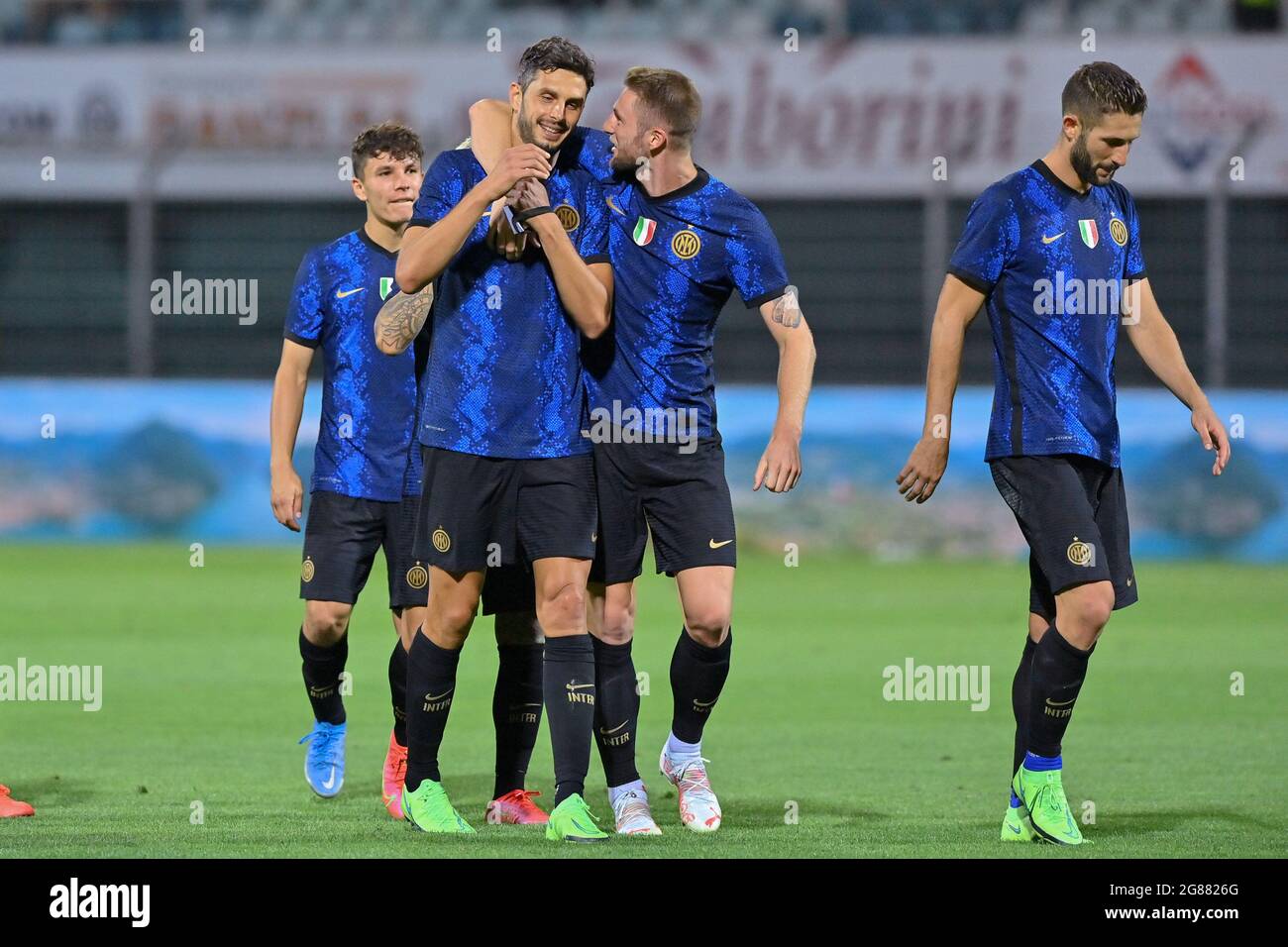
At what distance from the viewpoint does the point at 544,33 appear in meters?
21.1

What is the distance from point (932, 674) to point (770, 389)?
25.3 feet

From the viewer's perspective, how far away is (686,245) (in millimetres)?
5676

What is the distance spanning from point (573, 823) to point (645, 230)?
5.83 feet

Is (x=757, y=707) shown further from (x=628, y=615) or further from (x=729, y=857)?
(x=729, y=857)

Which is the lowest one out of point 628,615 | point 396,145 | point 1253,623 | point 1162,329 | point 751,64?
point 1253,623

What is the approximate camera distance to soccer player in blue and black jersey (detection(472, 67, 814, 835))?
5637 millimetres

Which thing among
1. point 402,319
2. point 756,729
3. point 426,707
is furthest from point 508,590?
point 756,729

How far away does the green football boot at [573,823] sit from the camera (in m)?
5.18

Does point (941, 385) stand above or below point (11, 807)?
above

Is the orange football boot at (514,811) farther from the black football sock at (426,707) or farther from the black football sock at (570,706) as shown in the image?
the black football sock at (570,706)

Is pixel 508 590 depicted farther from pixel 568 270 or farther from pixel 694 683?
pixel 568 270

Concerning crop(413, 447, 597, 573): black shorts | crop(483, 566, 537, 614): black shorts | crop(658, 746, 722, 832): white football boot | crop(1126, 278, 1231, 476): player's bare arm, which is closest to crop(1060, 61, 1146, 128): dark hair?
crop(1126, 278, 1231, 476): player's bare arm

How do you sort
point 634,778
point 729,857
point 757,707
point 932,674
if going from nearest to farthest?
point 729,857, point 634,778, point 757,707, point 932,674

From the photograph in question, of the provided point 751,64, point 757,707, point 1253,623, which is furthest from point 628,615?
point 751,64
